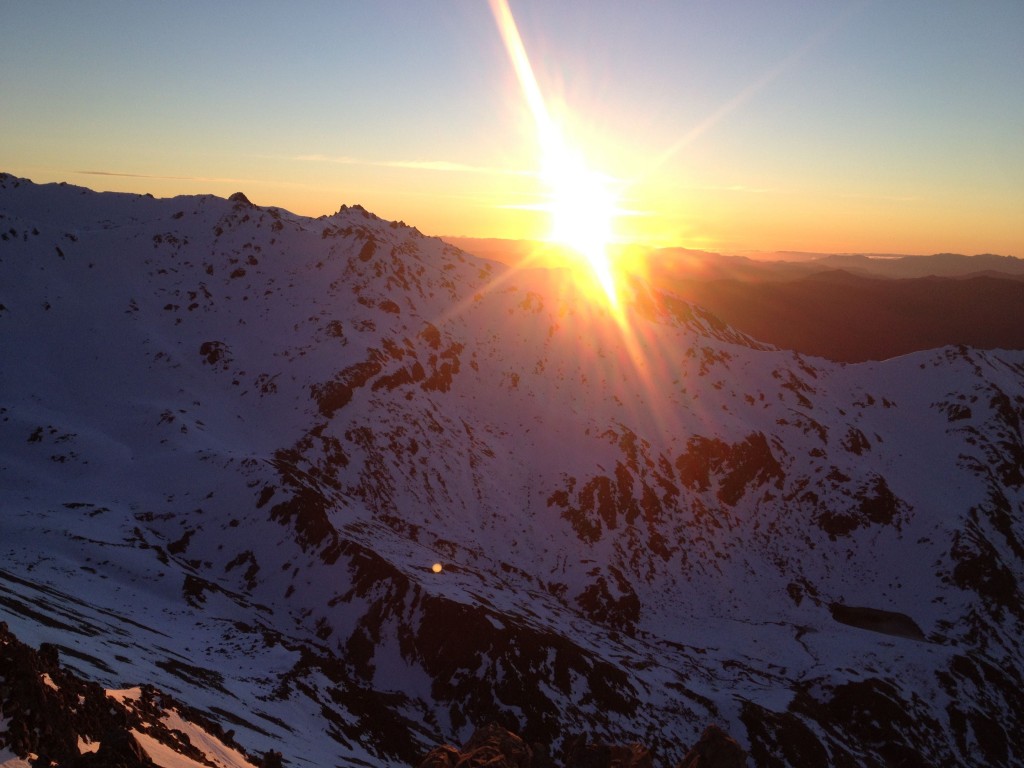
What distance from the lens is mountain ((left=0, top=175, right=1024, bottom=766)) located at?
7888cm

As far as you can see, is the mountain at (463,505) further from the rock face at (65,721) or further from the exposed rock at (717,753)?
the exposed rock at (717,753)

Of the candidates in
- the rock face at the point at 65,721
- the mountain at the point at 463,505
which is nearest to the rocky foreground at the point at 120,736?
the rock face at the point at 65,721

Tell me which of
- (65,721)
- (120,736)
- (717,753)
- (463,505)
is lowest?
(463,505)

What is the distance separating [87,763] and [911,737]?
343 feet

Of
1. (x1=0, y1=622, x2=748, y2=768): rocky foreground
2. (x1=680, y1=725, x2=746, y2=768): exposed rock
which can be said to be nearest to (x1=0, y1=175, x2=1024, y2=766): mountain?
(x1=0, y1=622, x2=748, y2=768): rocky foreground

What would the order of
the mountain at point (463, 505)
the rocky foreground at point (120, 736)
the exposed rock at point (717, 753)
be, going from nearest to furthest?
the rocky foreground at point (120, 736)
the exposed rock at point (717, 753)
the mountain at point (463, 505)

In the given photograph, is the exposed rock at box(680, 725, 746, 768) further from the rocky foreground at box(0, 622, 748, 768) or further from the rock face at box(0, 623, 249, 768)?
the rock face at box(0, 623, 249, 768)

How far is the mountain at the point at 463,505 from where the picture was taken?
78.9m

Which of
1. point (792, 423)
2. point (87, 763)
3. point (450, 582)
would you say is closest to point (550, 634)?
point (450, 582)

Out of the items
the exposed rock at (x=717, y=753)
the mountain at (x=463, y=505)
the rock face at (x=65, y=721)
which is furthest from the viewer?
the mountain at (x=463, y=505)

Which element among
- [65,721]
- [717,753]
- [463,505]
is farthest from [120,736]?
[463,505]

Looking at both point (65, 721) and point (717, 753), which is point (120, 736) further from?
point (717, 753)

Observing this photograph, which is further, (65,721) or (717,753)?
(717,753)

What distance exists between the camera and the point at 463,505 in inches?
4958
